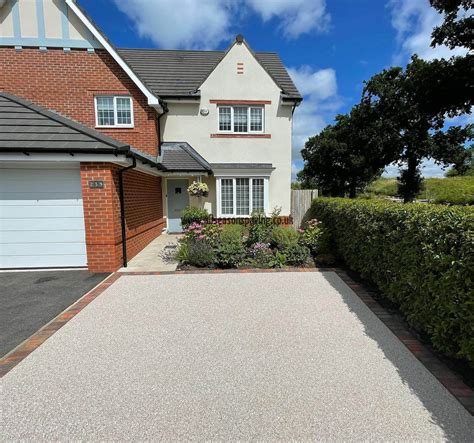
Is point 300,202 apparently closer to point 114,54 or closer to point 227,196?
point 227,196

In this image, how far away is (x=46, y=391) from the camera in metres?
2.71

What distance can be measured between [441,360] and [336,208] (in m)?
5.09

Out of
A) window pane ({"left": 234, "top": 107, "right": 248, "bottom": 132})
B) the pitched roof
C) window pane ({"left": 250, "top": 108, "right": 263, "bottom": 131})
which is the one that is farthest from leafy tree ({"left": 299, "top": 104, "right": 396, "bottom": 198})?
window pane ({"left": 234, "top": 107, "right": 248, "bottom": 132})

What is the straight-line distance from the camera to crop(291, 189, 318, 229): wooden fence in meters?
13.3

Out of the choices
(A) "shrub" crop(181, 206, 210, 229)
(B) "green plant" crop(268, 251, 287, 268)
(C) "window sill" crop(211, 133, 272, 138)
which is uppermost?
(C) "window sill" crop(211, 133, 272, 138)

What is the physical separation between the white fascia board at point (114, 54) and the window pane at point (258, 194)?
17.4 feet

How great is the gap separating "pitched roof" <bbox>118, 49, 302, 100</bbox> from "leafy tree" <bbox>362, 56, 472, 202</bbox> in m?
16.9

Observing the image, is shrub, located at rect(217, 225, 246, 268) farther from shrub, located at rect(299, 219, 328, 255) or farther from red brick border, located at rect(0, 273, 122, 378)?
red brick border, located at rect(0, 273, 122, 378)

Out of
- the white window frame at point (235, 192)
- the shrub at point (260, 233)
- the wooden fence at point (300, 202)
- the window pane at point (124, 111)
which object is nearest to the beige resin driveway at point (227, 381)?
the shrub at point (260, 233)

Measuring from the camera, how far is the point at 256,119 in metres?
13.1

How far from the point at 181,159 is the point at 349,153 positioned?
25.2 m

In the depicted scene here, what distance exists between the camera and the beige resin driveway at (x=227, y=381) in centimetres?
229

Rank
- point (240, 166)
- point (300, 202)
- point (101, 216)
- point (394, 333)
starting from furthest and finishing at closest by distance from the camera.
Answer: point (300, 202)
point (240, 166)
point (101, 216)
point (394, 333)

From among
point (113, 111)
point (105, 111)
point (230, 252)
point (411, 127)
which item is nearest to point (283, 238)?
point (230, 252)
